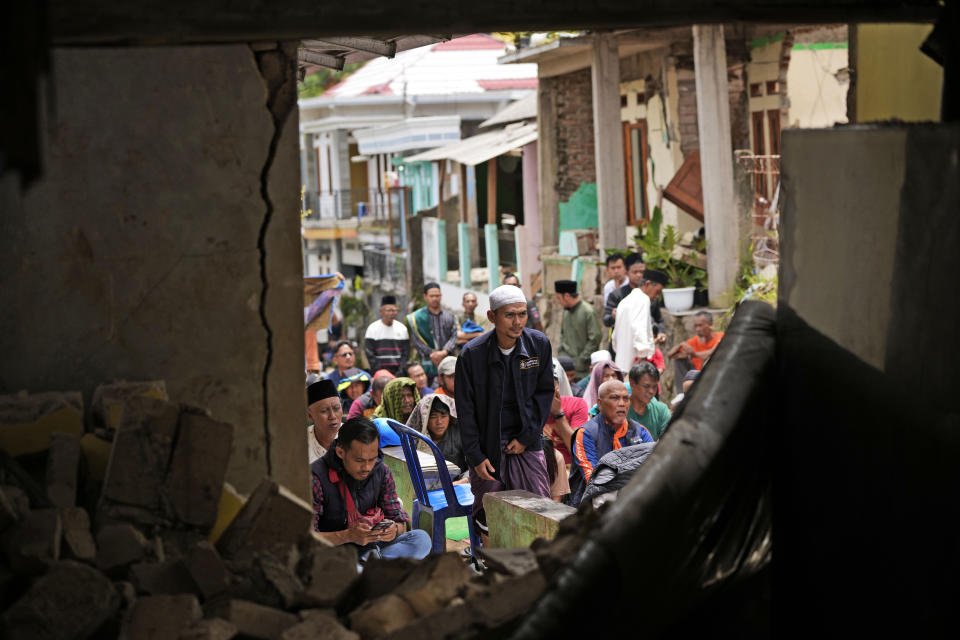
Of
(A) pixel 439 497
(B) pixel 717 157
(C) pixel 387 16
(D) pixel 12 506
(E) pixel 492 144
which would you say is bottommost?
(A) pixel 439 497

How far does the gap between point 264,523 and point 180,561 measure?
31 cm

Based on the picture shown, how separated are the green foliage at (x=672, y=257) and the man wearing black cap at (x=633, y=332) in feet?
8.25

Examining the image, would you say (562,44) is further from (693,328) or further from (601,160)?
(693,328)

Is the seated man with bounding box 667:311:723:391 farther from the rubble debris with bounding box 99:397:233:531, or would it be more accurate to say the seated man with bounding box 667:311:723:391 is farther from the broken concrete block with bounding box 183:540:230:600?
the broken concrete block with bounding box 183:540:230:600

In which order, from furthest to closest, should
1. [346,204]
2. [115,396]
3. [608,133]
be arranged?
[346,204] → [608,133] → [115,396]

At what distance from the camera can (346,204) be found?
131 ft

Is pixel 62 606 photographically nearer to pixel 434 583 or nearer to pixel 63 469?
pixel 63 469

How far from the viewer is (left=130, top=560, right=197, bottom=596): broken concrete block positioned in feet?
A: 11.4

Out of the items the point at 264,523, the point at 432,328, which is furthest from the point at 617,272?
the point at 264,523

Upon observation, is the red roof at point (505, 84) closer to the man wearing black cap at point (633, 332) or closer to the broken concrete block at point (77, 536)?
the man wearing black cap at point (633, 332)

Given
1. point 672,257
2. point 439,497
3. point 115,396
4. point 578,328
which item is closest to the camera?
point 115,396

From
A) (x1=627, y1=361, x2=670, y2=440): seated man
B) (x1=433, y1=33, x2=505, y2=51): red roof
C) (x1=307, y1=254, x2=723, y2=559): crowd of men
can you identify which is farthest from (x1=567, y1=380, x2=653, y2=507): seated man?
(x1=433, y1=33, x2=505, y2=51): red roof

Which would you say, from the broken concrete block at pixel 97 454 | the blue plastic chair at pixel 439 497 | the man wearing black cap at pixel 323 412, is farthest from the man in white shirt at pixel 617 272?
the broken concrete block at pixel 97 454

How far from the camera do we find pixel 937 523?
10.3 feet
